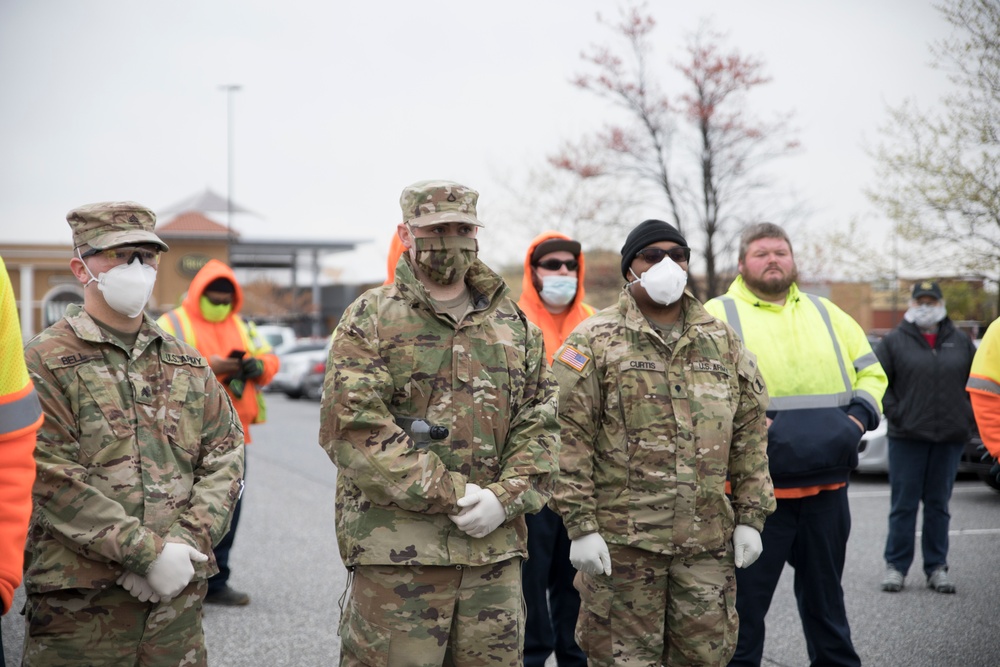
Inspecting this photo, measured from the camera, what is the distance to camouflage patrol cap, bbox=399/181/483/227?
3148 millimetres

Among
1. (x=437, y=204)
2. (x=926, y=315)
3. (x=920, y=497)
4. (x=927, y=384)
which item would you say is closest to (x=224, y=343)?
(x=437, y=204)

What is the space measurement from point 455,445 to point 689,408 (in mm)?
1064

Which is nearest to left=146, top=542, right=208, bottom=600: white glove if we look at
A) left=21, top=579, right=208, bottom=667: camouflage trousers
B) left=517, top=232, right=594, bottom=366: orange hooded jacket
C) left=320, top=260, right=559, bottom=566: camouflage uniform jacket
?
left=21, top=579, right=208, bottom=667: camouflage trousers

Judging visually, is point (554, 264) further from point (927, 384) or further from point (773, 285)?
point (927, 384)

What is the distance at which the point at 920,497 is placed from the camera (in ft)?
21.8

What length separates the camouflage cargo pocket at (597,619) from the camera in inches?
142

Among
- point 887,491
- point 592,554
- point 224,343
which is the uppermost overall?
point 224,343

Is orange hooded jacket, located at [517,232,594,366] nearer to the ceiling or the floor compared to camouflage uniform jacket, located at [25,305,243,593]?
nearer to the ceiling

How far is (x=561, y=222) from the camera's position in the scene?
22719 mm

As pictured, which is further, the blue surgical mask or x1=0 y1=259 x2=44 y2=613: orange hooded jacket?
the blue surgical mask

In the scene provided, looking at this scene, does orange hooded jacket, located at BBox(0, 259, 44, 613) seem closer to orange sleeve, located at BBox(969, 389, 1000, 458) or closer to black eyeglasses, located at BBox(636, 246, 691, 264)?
black eyeglasses, located at BBox(636, 246, 691, 264)

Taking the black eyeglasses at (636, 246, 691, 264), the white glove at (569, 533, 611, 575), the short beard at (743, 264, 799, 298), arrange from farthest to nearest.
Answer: the short beard at (743, 264, 799, 298), the black eyeglasses at (636, 246, 691, 264), the white glove at (569, 533, 611, 575)

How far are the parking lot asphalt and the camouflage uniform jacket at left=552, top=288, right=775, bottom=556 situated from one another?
65.5 inches

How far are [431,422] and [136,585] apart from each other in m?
1.11
